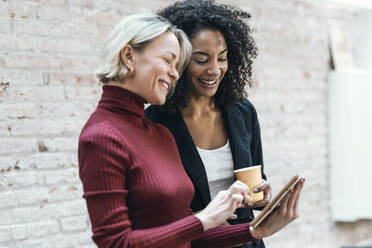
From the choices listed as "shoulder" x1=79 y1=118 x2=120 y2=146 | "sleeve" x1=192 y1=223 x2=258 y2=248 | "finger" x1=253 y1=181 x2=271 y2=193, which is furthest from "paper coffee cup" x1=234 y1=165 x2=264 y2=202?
"shoulder" x1=79 y1=118 x2=120 y2=146

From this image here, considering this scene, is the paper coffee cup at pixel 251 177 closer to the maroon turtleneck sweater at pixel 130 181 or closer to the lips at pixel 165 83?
the maroon turtleneck sweater at pixel 130 181

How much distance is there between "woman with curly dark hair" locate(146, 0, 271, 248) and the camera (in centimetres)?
175

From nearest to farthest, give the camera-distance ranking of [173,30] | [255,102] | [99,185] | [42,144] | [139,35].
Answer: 1. [99,185]
2. [139,35]
3. [173,30]
4. [42,144]
5. [255,102]

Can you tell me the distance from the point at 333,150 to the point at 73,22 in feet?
8.93

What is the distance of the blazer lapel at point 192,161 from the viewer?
5.62 ft

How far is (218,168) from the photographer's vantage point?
180 centimetres

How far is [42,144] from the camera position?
2.66 metres

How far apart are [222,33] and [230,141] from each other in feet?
1.26

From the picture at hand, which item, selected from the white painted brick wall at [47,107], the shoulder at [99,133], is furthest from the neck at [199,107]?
the white painted brick wall at [47,107]

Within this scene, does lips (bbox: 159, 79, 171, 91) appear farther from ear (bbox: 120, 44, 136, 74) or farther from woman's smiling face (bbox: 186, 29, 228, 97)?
woman's smiling face (bbox: 186, 29, 228, 97)

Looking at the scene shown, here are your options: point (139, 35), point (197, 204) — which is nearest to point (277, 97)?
point (197, 204)

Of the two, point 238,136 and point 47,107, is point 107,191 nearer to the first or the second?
point 238,136

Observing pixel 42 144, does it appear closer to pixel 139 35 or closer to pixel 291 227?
pixel 139 35

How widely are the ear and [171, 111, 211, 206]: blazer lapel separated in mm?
423
